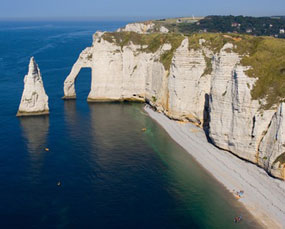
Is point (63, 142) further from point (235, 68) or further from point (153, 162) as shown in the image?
point (235, 68)

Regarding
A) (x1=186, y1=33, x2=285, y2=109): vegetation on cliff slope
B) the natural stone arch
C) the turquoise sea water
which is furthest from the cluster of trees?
(x1=186, y1=33, x2=285, y2=109): vegetation on cliff slope

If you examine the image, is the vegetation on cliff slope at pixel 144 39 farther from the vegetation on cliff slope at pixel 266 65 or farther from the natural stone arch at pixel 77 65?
the vegetation on cliff slope at pixel 266 65

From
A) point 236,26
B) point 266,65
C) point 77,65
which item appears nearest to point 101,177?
point 266,65

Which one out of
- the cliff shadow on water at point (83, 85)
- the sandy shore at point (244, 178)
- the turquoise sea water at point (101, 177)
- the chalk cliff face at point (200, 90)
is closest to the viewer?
the turquoise sea water at point (101, 177)

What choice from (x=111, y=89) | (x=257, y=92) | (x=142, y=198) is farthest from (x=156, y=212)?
(x=111, y=89)

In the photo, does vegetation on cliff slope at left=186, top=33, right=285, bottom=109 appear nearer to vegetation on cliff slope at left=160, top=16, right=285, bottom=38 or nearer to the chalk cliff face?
the chalk cliff face

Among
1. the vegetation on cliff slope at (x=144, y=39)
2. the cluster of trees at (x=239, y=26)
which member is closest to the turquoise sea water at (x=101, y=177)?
the vegetation on cliff slope at (x=144, y=39)

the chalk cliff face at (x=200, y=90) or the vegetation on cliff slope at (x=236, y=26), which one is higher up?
the vegetation on cliff slope at (x=236, y=26)
